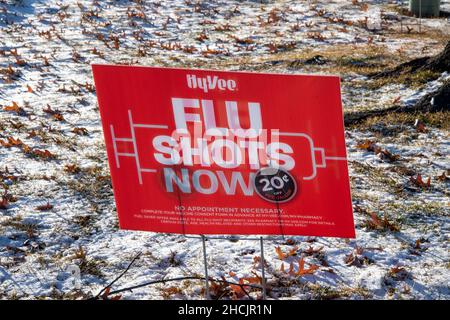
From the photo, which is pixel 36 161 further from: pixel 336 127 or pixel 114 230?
pixel 336 127

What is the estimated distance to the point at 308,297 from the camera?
4684 millimetres

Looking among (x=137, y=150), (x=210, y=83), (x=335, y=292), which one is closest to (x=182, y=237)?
(x=335, y=292)

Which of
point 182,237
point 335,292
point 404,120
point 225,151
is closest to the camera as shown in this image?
point 225,151

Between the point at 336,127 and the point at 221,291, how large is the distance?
2.14m

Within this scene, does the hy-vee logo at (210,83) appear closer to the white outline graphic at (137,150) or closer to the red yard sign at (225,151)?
the red yard sign at (225,151)

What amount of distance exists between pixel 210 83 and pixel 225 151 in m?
0.50

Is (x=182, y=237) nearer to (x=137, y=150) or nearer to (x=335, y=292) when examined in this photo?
(x=335, y=292)

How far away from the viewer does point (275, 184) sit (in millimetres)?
3656

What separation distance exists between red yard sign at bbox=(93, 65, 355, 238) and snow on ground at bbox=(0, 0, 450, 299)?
1.36 meters

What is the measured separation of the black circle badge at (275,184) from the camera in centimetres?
364

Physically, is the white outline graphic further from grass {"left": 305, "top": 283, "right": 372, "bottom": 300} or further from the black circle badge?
grass {"left": 305, "top": 283, "right": 372, "bottom": 300}

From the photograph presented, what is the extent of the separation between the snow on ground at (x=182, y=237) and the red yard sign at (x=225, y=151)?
1361mm

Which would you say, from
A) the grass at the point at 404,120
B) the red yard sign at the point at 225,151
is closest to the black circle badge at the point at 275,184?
the red yard sign at the point at 225,151

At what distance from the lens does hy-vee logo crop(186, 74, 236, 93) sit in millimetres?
3496
